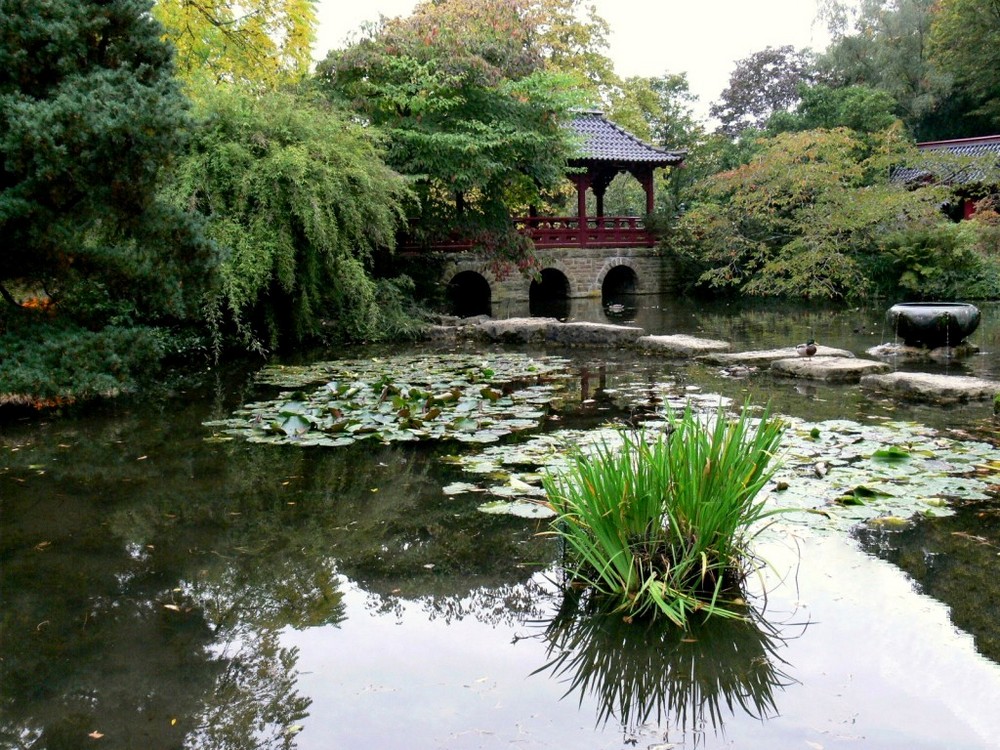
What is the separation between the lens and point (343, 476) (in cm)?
487

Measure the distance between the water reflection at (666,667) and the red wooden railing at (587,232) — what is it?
55.8ft

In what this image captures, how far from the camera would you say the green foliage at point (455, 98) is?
46.9 feet

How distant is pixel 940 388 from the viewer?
6.31m

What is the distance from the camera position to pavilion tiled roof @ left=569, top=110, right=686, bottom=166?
2066 cm

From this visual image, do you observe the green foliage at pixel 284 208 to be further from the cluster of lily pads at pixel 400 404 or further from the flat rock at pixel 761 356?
the flat rock at pixel 761 356

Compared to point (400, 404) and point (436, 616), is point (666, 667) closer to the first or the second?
point (436, 616)

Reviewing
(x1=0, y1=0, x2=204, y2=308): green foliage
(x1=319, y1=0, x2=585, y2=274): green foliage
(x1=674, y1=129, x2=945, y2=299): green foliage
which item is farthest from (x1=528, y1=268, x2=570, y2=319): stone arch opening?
(x1=0, y1=0, x2=204, y2=308): green foliage

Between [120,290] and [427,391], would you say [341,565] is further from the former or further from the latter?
[120,290]

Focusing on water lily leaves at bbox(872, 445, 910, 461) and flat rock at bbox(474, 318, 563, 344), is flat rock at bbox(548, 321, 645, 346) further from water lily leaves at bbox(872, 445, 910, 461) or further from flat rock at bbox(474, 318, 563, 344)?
water lily leaves at bbox(872, 445, 910, 461)

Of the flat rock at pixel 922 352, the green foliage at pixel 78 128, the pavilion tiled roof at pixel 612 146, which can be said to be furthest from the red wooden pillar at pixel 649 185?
the green foliage at pixel 78 128

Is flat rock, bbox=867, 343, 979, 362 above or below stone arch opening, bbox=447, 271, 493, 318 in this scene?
below

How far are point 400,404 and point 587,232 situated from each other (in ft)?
52.9

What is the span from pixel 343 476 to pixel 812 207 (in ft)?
45.2

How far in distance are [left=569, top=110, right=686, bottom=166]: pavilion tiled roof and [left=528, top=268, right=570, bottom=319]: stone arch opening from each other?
9.94 feet
